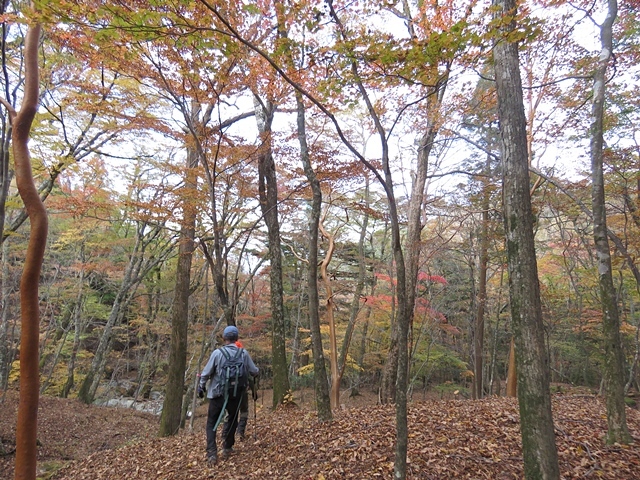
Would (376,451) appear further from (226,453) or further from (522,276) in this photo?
(522,276)

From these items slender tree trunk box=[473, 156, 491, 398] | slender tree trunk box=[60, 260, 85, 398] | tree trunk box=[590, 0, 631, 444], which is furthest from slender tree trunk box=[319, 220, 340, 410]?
slender tree trunk box=[60, 260, 85, 398]

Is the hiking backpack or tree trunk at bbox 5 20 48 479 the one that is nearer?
tree trunk at bbox 5 20 48 479

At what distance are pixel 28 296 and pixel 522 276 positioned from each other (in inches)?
147

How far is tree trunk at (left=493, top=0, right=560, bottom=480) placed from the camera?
2.84 metres

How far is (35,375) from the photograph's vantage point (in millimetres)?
2252

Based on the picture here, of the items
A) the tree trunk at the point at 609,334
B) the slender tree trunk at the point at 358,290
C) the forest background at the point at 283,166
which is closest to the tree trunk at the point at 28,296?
the forest background at the point at 283,166

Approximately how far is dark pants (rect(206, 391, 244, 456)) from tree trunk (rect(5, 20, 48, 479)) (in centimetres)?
223

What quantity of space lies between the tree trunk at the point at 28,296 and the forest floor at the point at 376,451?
2.41 m

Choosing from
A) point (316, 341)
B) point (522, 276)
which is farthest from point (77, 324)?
point (522, 276)

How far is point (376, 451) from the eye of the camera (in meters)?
4.11

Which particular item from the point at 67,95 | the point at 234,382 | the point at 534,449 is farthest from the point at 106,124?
the point at 534,449

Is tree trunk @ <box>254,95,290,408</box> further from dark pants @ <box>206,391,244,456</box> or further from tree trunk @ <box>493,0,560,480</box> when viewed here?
tree trunk @ <box>493,0,560,480</box>

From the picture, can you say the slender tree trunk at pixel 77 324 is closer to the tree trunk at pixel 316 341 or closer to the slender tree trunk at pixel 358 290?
the slender tree trunk at pixel 358 290

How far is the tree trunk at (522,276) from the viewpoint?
9.30ft
